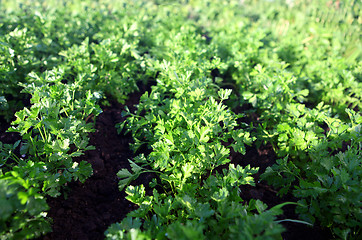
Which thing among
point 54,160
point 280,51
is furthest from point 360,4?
point 54,160

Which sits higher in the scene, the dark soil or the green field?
the green field

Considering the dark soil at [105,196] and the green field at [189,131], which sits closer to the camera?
the green field at [189,131]

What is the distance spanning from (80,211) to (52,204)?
0.21 m

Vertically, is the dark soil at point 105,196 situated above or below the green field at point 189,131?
below

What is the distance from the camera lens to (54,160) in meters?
1.81

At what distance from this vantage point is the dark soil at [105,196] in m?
1.90

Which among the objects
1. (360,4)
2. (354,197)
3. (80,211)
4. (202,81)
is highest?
(360,4)

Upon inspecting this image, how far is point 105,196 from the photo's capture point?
2209 millimetres

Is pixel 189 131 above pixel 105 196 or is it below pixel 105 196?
above

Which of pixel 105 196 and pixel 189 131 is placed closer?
pixel 189 131

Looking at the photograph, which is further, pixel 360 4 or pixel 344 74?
A: pixel 360 4

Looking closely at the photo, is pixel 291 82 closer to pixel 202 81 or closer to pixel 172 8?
pixel 202 81

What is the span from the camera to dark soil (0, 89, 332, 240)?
1900mm

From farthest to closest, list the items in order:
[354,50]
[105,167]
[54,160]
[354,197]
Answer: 1. [354,50]
2. [105,167]
3. [54,160]
4. [354,197]
